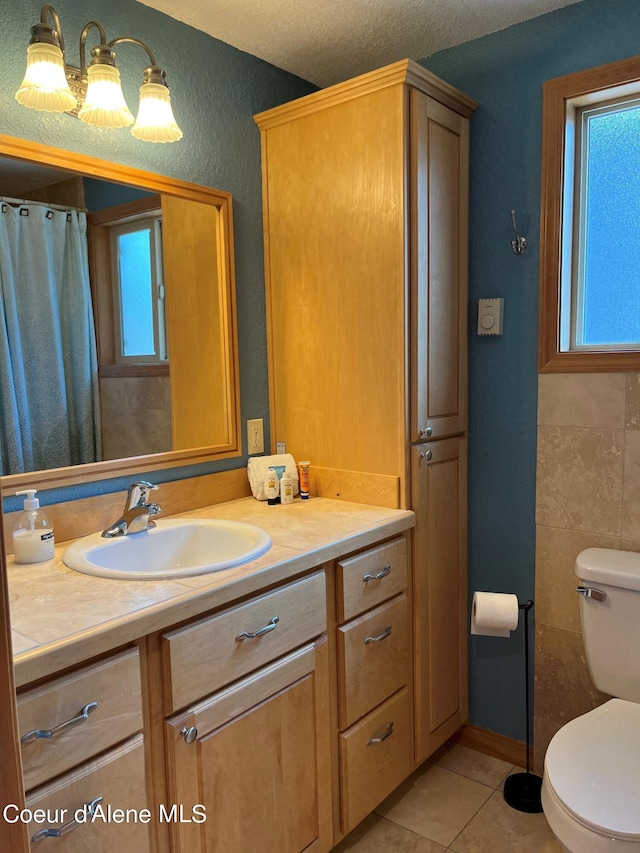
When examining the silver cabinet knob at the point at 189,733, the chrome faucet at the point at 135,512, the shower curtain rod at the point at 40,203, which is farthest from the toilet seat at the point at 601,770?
the shower curtain rod at the point at 40,203

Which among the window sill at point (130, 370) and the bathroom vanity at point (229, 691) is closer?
the bathroom vanity at point (229, 691)

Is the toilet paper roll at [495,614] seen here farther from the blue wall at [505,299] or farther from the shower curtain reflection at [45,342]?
the shower curtain reflection at [45,342]

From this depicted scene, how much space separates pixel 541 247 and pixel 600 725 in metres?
1.34

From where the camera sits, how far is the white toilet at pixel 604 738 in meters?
1.25

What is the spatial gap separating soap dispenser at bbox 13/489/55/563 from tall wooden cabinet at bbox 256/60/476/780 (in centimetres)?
89

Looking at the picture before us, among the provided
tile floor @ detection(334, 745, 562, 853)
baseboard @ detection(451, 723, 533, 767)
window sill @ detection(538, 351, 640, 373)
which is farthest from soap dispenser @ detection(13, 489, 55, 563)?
baseboard @ detection(451, 723, 533, 767)

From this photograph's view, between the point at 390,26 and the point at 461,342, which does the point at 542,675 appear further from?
the point at 390,26

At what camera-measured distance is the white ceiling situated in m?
1.80

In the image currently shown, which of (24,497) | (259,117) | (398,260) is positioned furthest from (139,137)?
(24,497)

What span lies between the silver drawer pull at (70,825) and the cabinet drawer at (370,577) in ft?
2.35

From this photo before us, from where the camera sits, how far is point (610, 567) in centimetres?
170

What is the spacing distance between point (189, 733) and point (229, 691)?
0.39ft

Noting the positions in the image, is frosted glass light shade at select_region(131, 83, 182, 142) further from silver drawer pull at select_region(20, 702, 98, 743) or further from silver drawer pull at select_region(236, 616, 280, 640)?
silver drawer pull at select_region(20, 702, 98, 743)

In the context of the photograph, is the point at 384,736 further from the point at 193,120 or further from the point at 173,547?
the point at 193,120
